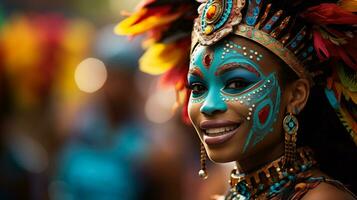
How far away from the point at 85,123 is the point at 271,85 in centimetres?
389

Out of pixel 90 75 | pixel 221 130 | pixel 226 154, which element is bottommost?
pixel 90 75

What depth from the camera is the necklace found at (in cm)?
443

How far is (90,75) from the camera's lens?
30.8 ft

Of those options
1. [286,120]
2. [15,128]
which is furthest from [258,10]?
[15,128]

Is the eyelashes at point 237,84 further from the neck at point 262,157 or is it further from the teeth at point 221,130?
the neck at point 262,157

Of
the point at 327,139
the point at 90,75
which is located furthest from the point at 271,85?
the point at 90,75

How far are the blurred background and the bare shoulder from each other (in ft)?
6.27

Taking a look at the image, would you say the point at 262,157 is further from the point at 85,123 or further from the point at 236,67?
the point at 85,123

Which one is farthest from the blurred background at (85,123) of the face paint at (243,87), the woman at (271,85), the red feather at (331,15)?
the red feather at (331,15)

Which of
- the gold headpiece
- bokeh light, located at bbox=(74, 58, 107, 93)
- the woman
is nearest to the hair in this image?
the woman

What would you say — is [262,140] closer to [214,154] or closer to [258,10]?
[214,154]

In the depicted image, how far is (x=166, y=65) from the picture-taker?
17.0 ft

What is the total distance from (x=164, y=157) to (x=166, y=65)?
2176 mm

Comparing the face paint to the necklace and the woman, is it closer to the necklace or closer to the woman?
the woman
